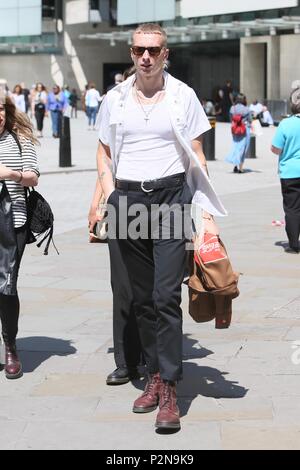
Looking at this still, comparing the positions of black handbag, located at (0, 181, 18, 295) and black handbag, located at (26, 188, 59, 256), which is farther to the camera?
black handbag, located at (26, 188, 59, 256)

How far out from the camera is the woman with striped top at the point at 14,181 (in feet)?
18.7

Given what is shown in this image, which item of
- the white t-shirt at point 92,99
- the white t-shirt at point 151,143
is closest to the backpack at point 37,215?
the white t-shirt at point 151,143

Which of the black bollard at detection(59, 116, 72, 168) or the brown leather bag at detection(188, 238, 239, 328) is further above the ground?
the brown leather bag at detection(188, 238, 239, 328)

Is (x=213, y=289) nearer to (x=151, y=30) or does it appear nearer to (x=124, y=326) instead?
(x=124, y=326)

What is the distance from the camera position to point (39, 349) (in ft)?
21.1

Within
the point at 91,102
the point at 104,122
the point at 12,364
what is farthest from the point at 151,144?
the point at 91,102

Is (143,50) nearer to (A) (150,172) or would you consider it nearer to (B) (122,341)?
(A) (150,172)

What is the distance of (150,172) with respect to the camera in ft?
16.4

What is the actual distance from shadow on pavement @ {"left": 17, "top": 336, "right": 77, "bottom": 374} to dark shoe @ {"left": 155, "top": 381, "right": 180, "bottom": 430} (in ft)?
4.11

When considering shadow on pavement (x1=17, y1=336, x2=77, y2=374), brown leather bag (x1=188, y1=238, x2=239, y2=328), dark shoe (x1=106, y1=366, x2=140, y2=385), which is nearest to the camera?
brown leather bag (x1=188, y1=238, x2=239, y2=328)

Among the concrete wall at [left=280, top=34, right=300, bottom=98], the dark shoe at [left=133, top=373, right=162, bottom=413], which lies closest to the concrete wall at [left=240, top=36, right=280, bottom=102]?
the concrete wall at [left=280, top=34, right=300, bottom=98]

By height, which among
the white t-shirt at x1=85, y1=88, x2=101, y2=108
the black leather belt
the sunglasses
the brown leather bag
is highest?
the sunglasses

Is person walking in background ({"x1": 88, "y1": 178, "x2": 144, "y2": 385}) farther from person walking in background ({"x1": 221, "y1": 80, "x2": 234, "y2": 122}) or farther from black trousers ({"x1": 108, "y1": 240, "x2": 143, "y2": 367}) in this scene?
person walking in background ({"x1": 221, "y1": 80, "x2": 234, "y2": 122})

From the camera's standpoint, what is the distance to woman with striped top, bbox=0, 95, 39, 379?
570cm
